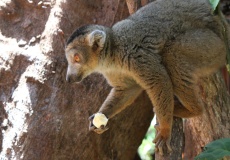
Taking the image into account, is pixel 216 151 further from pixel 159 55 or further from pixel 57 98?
pixel 57 98

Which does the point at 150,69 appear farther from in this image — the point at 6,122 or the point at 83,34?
the point at 6,122

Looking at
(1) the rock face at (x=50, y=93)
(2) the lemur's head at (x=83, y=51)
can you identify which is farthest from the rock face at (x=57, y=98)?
(2) the lemur's head at (x=83, y=51)

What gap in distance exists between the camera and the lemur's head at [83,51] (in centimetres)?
512

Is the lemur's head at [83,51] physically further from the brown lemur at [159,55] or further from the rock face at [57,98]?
the rock face at [57,98]

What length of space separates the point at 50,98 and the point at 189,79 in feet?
7.90

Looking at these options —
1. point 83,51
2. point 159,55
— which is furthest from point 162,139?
point 83,51

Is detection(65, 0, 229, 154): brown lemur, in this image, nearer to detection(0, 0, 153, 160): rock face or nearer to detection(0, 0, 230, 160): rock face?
detection(0, 0, 230, 160): rock face

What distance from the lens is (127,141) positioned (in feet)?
23.5

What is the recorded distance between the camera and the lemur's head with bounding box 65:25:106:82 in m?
5.12

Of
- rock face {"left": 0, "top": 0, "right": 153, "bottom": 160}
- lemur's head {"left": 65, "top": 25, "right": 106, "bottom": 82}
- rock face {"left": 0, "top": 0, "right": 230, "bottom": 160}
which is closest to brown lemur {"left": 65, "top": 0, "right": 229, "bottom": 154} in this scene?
lemur's head {"left": 65, "top": 25, "right": 106, "bottom": 82}

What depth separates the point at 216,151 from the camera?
14.0ft

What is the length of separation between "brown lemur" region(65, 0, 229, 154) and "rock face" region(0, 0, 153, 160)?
1240 millimetres

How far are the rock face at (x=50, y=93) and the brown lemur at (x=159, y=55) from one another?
4.07ft

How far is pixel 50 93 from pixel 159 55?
7.09 ft
